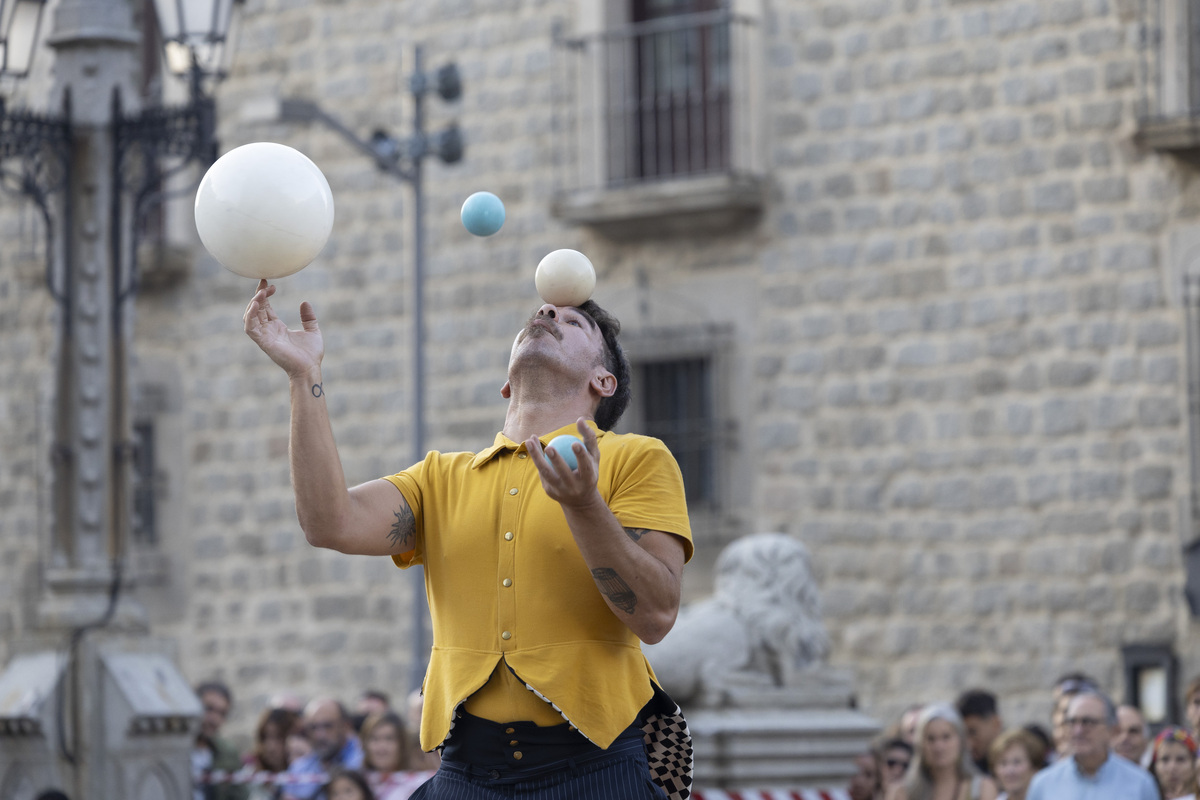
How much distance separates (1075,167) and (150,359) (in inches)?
315

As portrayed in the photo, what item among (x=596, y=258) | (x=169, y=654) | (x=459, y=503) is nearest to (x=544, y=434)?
(x=459, y=503)

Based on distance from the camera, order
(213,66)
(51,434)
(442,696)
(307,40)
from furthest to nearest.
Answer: (307,40) < (213,66) < (51,434) < (442,696)

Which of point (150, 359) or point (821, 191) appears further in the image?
point (150, 359)

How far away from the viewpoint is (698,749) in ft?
27.8

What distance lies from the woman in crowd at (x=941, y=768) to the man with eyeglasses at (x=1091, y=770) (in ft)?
1.83

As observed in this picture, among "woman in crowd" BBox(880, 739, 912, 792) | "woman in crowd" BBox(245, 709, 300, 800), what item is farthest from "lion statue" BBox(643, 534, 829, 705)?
"woman in crowd" BBox(245, 709, 300, 800)

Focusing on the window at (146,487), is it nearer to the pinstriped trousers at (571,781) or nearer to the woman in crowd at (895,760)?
the woman in crowd at (895,760)

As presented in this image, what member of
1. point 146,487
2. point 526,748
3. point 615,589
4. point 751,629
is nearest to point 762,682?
point 751,629

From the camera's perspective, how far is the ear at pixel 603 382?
4039 mm

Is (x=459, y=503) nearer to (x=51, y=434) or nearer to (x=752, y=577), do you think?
(x=51, y=434)

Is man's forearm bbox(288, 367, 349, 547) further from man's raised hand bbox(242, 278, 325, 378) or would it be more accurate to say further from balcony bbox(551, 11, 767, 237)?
balcony bbox(551, 11, 767, 237)

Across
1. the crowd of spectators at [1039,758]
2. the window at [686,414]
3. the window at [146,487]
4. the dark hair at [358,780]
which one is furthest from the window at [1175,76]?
the window at [146,487]

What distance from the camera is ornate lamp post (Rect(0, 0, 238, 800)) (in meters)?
7.84

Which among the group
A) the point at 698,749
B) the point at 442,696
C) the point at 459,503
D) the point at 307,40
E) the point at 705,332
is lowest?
the point at 698,749
